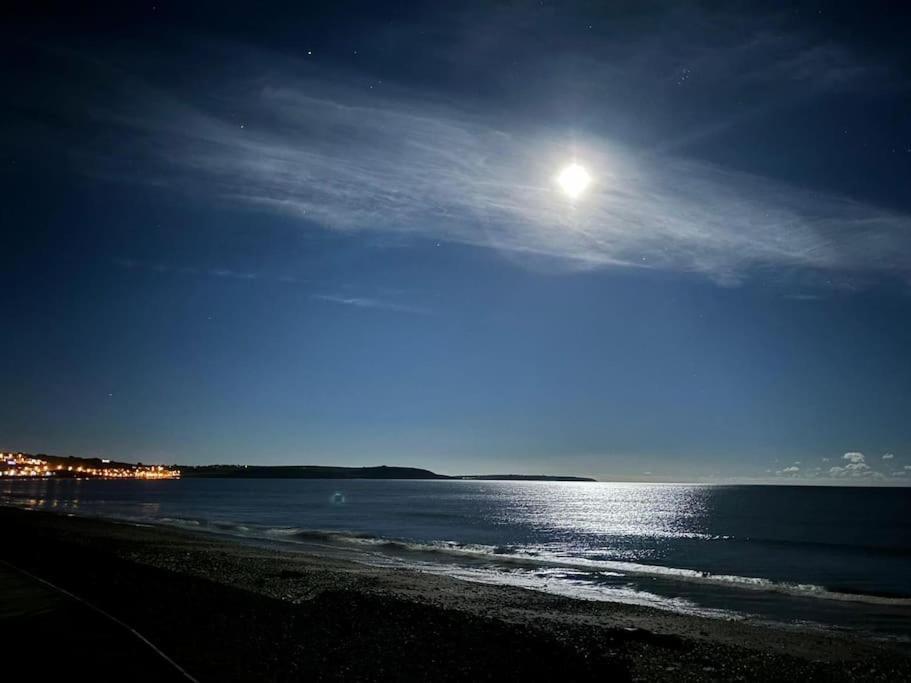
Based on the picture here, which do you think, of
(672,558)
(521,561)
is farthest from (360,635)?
(672,558)

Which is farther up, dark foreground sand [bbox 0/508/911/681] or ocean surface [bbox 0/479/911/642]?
dark foreground sand [bbox 0/508/911/681]

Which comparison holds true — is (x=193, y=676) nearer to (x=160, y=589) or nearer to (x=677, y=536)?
(x=160, y=589)

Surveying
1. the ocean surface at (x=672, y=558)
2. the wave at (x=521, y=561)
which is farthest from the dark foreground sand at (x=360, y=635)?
the wave at (x=521, y=561)

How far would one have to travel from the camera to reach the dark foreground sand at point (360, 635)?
12.5 meters

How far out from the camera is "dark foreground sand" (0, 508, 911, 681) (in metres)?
12.5

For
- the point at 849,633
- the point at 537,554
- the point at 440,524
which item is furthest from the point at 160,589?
the point at 440,524

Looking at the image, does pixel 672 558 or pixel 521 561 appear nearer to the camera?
pixel 521 561

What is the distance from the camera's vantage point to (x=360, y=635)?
15.9 meters

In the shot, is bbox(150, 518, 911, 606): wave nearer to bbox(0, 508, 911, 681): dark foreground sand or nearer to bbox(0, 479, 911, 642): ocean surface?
bbox(0, 479, 911, 642): ocean surface

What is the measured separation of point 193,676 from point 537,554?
40970 mm

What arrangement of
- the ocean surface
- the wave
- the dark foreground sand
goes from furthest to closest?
the wave < the ocean surface < the dark foreground sand

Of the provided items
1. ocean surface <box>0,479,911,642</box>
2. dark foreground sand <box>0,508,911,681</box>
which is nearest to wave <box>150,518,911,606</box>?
ocean surface <box>0,479,911,642</box>

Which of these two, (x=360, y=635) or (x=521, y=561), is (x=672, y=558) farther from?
(x=360, y=635)

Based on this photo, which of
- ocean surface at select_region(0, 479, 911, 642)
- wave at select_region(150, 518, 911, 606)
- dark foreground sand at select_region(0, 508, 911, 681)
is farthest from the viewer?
wave at select_region(150, 518, 911, 606)
